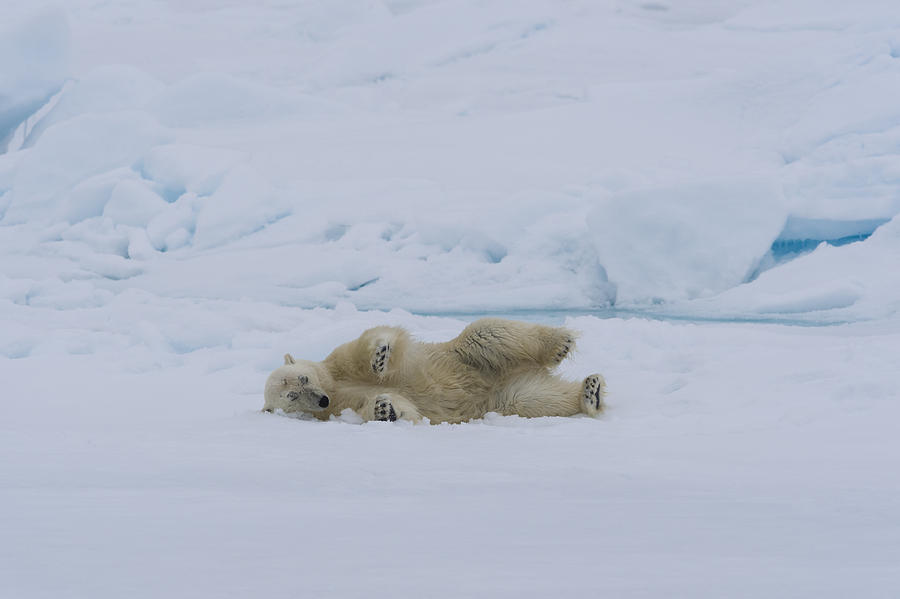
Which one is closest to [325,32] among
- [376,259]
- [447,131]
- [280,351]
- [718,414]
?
[447,131]

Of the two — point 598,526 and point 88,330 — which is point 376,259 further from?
point 598,526

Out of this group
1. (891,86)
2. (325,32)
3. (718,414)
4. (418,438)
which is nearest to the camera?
(418,438)

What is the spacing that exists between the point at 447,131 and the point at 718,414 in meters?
8.42

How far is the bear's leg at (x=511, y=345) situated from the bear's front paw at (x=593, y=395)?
0.75 feet

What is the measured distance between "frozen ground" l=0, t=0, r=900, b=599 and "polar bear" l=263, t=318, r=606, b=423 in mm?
198

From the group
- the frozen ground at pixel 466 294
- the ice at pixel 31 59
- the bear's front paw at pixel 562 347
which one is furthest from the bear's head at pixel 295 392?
the ice at pixel 31 59

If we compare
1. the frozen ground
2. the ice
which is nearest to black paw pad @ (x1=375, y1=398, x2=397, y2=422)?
the frozen ground

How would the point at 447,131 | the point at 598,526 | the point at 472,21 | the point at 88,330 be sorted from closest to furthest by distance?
the point at 598,526, the point at 88,330, the point at 447,131, the point at 472,21

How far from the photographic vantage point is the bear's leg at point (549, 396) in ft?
9.78

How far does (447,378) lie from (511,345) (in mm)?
286

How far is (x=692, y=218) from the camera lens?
637cm

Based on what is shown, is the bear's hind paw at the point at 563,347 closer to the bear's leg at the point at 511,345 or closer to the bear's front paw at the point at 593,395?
the bear's leg at the point at 511,345

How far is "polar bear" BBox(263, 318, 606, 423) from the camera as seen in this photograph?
2.89 meters

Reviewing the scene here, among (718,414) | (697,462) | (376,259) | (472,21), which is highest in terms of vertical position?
(472,21)
